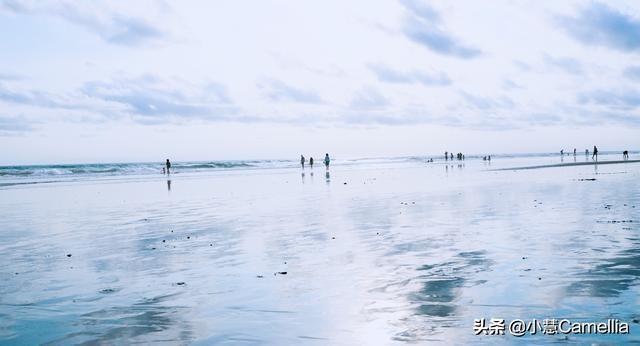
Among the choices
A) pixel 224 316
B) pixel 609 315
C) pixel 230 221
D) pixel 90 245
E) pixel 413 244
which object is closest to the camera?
pixel 609 315

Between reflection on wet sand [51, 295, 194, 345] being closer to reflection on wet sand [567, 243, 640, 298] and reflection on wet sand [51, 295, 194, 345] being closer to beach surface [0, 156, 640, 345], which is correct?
beach surface [0, 156, 640, 345]

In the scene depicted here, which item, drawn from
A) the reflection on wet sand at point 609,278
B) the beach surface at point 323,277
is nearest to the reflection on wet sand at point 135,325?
the beach surface at point 323,277

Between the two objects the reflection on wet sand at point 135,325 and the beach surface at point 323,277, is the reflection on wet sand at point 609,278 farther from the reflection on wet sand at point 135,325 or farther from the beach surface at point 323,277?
the reflection on wet sand at point 135,325

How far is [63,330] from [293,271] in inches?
181

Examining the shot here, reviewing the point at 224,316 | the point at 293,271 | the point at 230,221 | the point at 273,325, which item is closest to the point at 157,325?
the point at 224,316

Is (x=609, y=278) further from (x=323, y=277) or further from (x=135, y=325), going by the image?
(x=135, y=325)

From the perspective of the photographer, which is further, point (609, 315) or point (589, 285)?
point (589, 285)

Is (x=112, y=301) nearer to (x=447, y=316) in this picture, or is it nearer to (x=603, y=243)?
(x=447, y=316)

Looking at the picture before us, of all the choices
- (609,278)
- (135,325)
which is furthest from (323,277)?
(609,278)

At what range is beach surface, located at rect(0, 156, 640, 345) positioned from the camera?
7.26 meters

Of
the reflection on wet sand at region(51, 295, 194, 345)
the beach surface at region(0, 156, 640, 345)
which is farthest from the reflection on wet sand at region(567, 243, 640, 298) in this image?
the reflection on wet sand at region(51, 295, 194, 345)

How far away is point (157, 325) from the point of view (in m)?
7.58

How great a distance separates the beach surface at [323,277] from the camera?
7262 millimetres

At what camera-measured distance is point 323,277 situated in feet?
33.8
